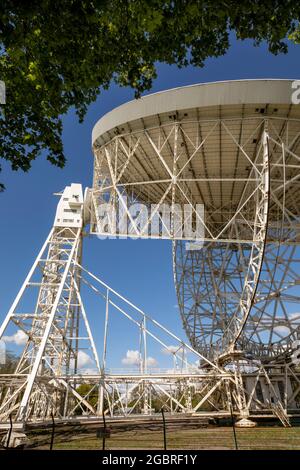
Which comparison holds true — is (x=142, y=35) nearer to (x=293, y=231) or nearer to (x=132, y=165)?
(x=132, y=165)

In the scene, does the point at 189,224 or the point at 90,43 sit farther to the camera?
the point at 189,224

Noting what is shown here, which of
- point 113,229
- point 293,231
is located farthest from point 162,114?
point 293,231

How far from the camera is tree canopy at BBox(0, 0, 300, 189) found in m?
6.08

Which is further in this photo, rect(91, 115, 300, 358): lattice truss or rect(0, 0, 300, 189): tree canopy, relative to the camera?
rect(91, 115, 300, 358): lattice truss

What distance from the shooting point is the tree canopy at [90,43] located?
6.08 m

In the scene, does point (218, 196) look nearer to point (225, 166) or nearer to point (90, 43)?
point (225, 166)

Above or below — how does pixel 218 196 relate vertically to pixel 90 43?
above

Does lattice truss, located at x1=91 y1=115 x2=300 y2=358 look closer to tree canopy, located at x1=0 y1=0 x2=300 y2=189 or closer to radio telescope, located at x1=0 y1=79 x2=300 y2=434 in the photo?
radio telescope, located at x1=0 y1=79 x2=300 y2=434

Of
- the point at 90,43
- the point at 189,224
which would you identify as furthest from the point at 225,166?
the point at 90,43

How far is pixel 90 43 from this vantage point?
724 cm

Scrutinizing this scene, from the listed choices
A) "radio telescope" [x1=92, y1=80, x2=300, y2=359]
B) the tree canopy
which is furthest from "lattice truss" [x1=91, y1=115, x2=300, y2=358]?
the tree canopy

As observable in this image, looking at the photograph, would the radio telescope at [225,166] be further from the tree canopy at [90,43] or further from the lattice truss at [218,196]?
the tree canopy at [90,43]

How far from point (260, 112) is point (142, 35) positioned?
932 centimetres

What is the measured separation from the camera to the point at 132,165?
19391 millimetres
